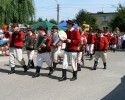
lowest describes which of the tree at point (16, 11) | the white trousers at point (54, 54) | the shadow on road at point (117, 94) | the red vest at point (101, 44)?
the shadow on road at point (117, 94)

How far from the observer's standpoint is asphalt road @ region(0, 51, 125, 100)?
9016 millimetres

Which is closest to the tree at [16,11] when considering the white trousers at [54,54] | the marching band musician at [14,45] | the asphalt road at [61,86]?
the white trousers at [54,54]

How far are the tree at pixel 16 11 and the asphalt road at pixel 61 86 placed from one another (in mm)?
13664

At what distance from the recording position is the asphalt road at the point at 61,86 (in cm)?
902

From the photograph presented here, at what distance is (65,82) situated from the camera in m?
11.1

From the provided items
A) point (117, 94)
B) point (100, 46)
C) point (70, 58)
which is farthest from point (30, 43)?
point (117, 94)

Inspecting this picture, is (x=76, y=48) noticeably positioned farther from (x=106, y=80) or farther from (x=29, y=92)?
(x=29, y=92)

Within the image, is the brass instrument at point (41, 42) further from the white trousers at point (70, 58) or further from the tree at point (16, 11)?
the tree at point (16, 11)

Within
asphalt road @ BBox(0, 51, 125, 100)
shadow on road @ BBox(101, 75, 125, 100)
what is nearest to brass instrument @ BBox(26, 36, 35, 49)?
asphalt road @ BBox(0, 51, 125, 100)

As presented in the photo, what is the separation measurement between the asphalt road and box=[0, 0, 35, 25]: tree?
13664 mm

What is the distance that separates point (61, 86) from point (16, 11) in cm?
1907

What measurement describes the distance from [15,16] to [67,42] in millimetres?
17688

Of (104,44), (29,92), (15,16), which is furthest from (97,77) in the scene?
(15,16)

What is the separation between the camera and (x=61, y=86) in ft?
34.1
